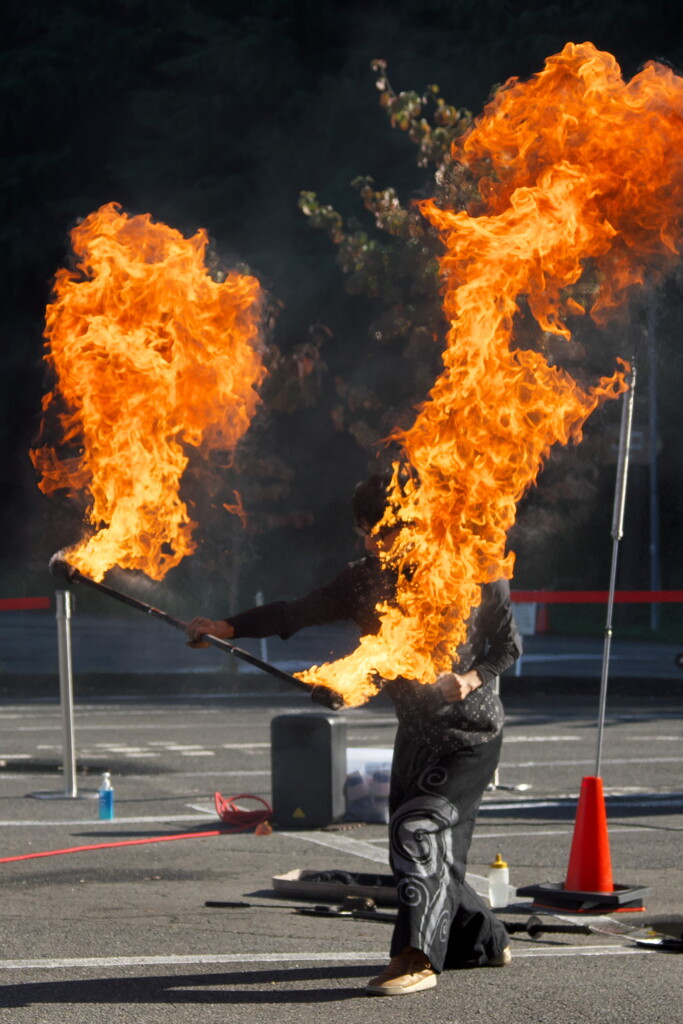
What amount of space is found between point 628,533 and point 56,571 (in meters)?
33.6

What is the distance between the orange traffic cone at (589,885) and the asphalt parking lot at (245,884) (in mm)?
139

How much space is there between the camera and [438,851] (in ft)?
21.3

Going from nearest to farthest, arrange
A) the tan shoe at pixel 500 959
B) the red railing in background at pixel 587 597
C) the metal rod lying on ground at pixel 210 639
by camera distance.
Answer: the metal rod lying on ground at pixel 210 639
the tan shoe at pixel 500 959
the red railing in background at pixel 587 597

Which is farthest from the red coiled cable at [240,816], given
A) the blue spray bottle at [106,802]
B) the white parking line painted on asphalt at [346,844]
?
the blue spray bottle at [106,802]

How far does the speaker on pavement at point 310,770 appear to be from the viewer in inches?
422

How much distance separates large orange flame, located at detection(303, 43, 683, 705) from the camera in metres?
6.68

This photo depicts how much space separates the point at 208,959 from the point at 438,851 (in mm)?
1181

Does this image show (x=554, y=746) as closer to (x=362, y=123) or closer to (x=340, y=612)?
(x=340, y=612)

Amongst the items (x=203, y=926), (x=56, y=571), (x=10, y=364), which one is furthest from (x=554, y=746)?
(x=10, y=364)

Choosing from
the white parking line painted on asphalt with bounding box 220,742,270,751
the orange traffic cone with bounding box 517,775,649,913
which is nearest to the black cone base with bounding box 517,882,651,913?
the orange traffic cone with bounding box 517,775,649,913

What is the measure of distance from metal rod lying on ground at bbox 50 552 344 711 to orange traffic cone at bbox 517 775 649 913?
8.22ft

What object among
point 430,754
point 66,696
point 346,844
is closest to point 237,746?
point 66,696

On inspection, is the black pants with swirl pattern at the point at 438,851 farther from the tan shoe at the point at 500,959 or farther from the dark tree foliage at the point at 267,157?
the dark tree foliage at the point at 267,157

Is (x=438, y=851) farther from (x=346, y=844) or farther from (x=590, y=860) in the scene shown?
(x=346, y=844)
